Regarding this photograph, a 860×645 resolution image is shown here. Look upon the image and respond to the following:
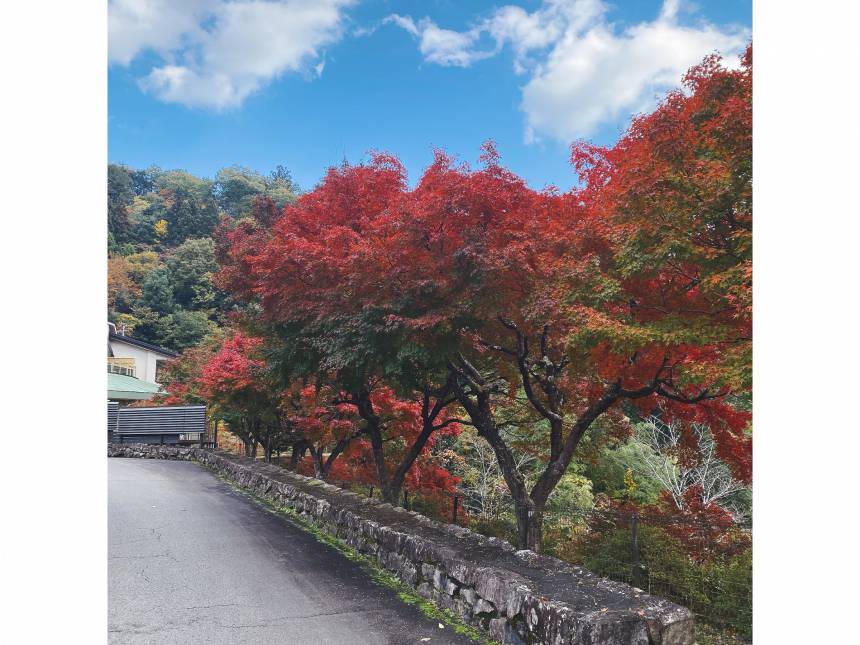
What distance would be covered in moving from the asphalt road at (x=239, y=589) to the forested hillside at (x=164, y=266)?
1086 inches

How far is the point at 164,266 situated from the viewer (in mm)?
44562

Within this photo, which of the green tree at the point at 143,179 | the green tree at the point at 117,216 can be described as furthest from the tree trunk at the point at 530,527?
the green tree at the point at 143,179

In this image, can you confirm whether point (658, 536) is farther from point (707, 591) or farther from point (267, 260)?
point (267, 260)

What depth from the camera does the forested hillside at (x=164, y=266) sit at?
4150 cm

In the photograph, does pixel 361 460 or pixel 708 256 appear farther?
pixel 361 460

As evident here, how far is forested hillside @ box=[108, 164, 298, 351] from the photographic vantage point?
41.5 m

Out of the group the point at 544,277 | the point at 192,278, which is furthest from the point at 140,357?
the point at 544,277

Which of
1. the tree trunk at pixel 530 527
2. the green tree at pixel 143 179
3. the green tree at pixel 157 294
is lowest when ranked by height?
the tree trunk at pixel 530 527

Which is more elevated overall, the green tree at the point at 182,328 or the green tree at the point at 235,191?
the green tree at the point at 235,191

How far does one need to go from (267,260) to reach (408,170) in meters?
2.87

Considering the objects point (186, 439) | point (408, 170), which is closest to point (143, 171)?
point (186, 439)

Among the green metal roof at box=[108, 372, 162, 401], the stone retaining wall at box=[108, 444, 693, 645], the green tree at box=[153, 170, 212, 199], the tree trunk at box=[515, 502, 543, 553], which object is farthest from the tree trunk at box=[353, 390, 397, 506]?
the green tree at box=[153, 170, 212, 199]

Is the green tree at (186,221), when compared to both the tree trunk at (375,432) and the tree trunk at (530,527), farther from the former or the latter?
the tree trunk at (530,527)

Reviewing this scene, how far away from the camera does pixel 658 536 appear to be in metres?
8.13
